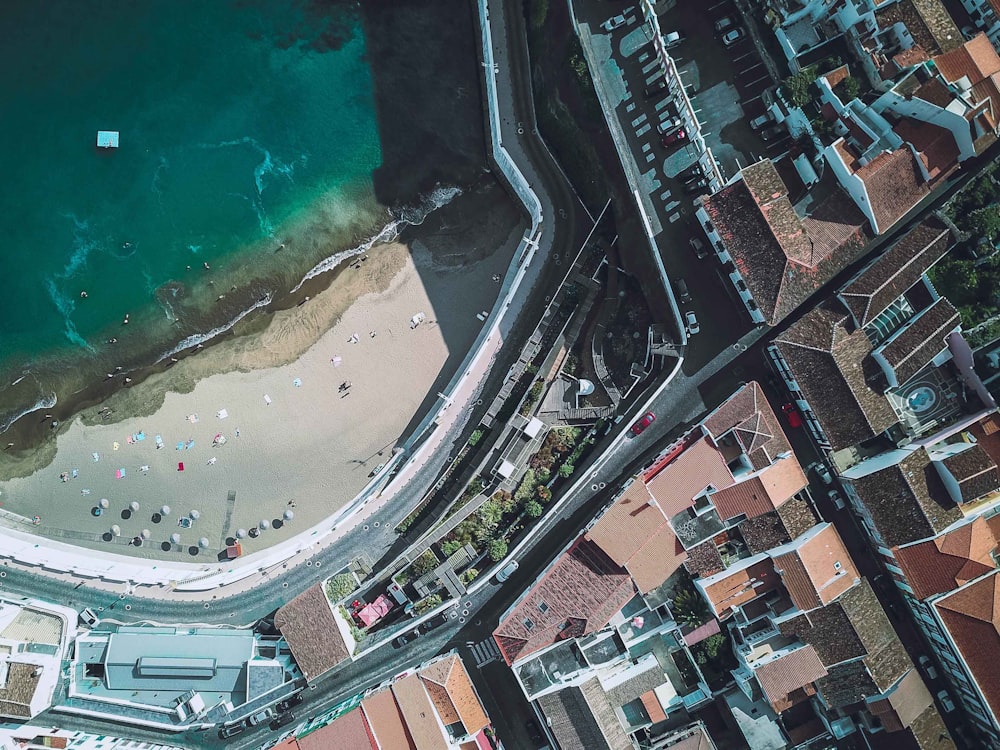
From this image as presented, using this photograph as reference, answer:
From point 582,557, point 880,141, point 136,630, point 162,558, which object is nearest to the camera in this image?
point 880,141

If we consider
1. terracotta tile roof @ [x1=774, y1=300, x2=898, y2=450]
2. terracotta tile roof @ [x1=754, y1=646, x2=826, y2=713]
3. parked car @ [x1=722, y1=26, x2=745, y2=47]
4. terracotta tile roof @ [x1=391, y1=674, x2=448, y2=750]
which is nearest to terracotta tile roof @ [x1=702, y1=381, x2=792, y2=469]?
terracotta tile roof @ [x1=774, y1=300, x2=898, y2=450]

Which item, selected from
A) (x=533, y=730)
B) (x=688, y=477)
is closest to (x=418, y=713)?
(x=533, y=730)

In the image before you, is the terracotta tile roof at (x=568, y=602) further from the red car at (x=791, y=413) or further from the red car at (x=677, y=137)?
the red car at (x=677, y=137)

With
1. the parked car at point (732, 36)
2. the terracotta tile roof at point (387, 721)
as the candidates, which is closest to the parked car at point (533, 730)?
the terracotta tile roof at point (387, 721)

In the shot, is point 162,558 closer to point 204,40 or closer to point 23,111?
point 23,111

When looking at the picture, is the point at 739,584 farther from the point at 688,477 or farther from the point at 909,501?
the point at 909,501

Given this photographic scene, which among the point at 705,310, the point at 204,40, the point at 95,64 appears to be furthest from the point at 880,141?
the point at 95,64
